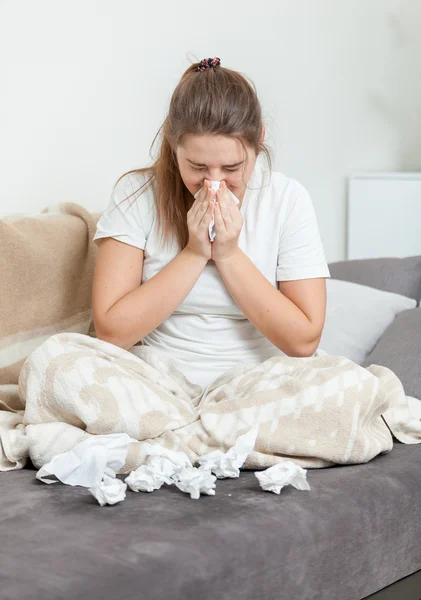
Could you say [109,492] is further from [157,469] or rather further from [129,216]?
[129,216]

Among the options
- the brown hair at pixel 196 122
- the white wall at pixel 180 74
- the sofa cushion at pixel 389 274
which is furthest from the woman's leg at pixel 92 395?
the sofa cushion at pixel 389 274

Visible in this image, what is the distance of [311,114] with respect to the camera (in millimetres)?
3080

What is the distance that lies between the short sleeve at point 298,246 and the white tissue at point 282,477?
48 centimetres

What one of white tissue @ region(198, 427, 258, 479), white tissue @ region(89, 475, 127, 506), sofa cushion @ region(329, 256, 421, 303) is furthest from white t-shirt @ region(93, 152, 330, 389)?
sofa cushion @ region(329, 256, 421, 303)

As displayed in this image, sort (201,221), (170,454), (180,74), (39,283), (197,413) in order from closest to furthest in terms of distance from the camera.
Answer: (170,454)
(197,413)
(201,221)
(39,283)
(180,74)

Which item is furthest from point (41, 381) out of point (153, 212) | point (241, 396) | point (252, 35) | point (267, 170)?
point (252, 35)

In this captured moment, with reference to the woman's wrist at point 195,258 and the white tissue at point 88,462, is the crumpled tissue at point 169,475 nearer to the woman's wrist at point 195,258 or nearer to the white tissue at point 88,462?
the white tissue at point 88,462

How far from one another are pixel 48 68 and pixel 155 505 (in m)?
1.38

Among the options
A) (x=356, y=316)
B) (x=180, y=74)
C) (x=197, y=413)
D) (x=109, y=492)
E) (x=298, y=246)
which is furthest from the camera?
(x=180, y=74)

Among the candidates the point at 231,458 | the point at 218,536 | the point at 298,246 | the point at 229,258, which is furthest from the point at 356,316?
the point at 218,536

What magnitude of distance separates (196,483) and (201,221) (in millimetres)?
526

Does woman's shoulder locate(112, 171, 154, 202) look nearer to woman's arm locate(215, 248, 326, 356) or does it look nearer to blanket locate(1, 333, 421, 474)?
woman's arm locate(215, 248, 326, 356)

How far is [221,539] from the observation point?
1.03m

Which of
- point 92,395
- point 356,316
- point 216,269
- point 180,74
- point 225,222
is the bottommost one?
point 356,316
